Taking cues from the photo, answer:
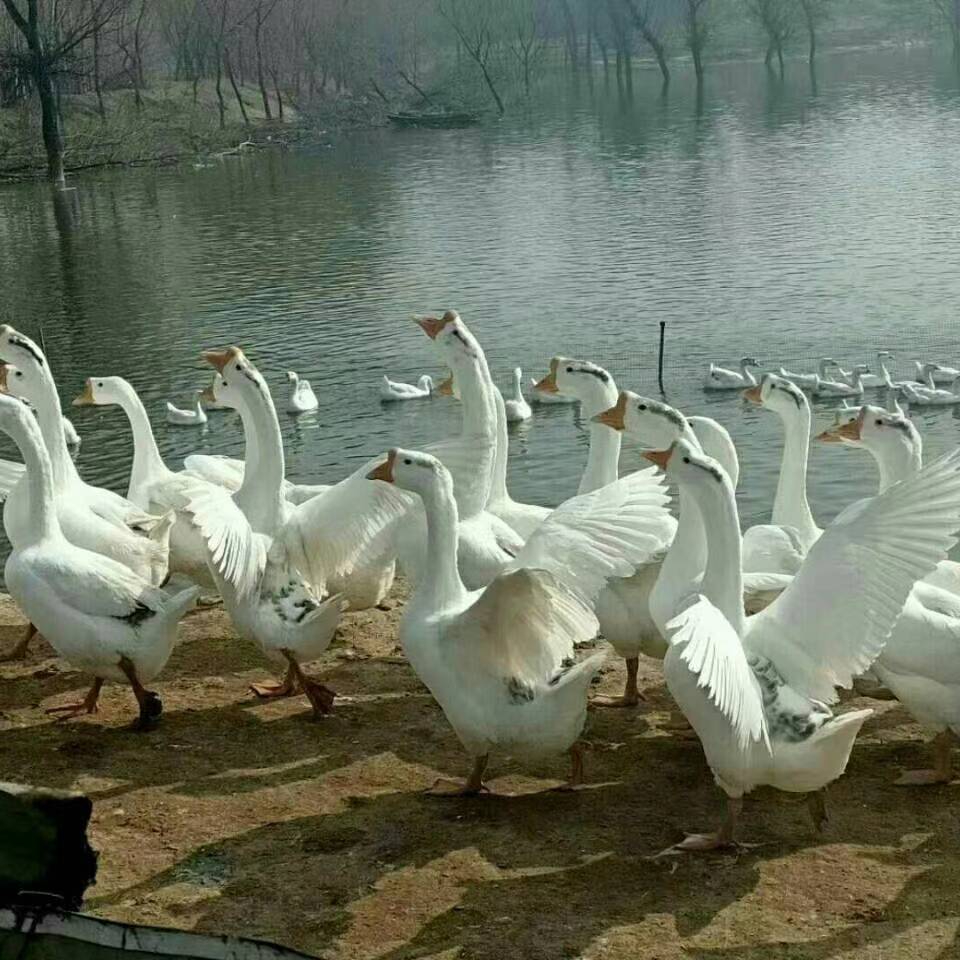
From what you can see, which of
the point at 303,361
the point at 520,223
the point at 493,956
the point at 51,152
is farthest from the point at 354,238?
the point at 493,956

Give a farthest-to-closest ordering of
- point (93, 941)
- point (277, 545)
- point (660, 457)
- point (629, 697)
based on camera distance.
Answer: point (277, 545) → point (629, 697) → point (660, 457) → point (93, 941)

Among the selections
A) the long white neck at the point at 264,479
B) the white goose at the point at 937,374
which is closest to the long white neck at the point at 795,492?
the long white neck at the point at 264,479

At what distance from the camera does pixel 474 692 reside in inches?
244

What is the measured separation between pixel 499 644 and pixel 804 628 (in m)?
1.25

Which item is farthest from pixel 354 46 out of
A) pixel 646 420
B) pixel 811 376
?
pixel 646 420

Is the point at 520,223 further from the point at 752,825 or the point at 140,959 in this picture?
the point at 140,959

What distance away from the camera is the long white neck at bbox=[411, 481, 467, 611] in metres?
6.45

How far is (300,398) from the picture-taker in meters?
17.2

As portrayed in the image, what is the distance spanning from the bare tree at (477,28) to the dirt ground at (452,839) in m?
60.8

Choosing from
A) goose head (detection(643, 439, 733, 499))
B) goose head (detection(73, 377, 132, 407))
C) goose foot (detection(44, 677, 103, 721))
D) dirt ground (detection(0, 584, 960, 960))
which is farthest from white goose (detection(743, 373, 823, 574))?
goose head (detection(73, 377, 132, 407))

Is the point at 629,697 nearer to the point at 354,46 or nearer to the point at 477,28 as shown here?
the point at 354,46

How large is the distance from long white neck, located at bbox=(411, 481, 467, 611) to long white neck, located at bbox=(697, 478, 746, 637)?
43.4 inches

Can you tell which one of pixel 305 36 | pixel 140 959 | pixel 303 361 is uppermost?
pixel 305 36

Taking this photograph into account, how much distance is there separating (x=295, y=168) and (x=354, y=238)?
53.8ft
